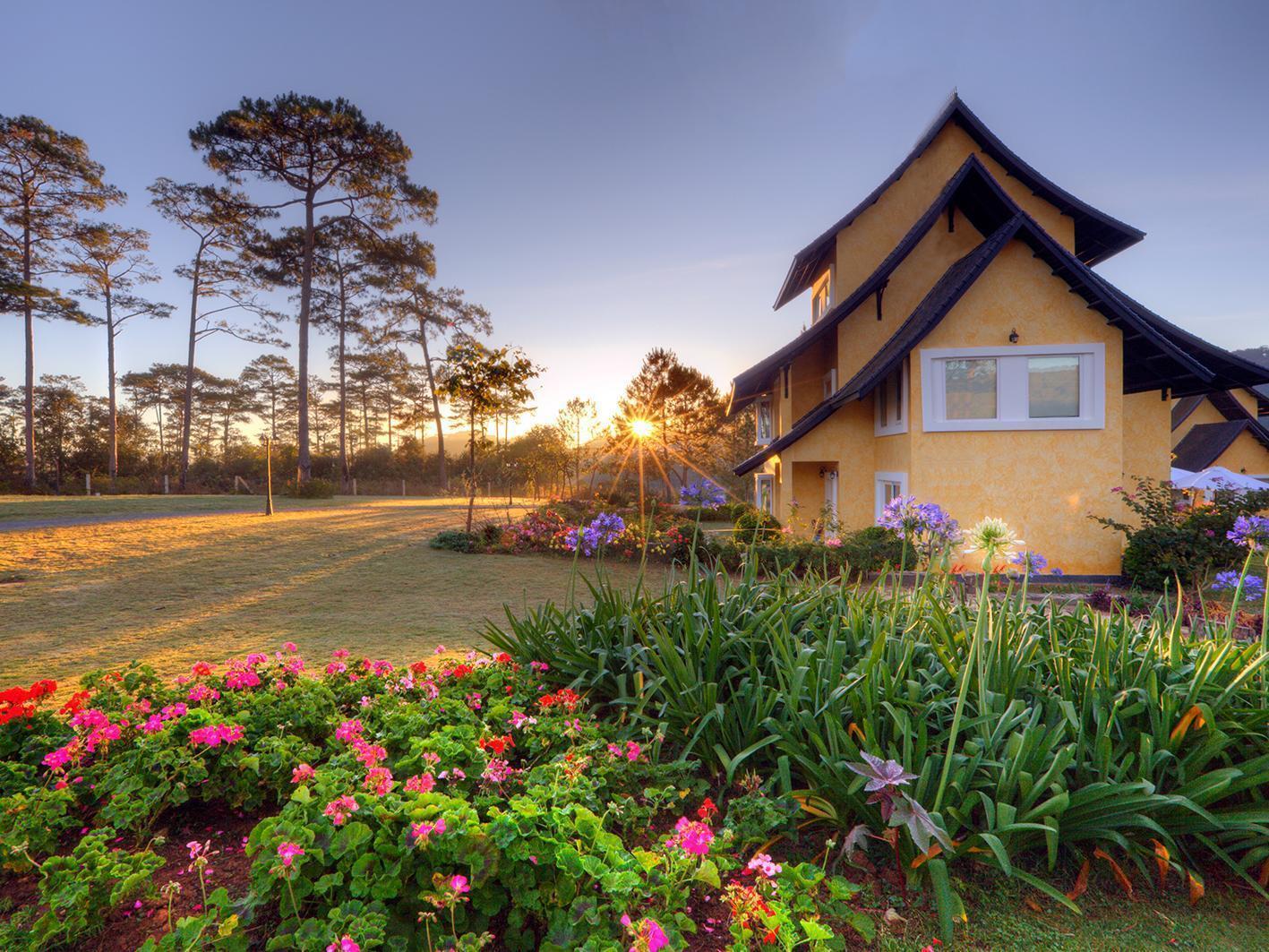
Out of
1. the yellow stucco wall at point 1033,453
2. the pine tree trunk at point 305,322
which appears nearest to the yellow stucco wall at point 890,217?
the yellow stucco wall at point 1033,453

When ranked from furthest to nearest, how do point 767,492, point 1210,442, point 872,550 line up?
point 1210,442 → point 767,492 → point 872,550

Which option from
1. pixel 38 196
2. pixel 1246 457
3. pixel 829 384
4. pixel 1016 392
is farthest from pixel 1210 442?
pixel 38 196

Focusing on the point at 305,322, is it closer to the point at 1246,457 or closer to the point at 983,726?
the point at 983,726

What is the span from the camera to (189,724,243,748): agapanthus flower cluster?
2205mm

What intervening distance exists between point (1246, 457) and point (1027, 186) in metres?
16.5

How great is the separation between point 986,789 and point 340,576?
860 centimetres

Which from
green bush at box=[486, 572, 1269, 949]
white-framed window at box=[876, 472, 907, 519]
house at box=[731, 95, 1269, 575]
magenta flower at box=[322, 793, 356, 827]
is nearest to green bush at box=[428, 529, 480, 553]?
house at box=[731, 95, 1269, 575]

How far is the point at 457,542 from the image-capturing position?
11656 millimetres

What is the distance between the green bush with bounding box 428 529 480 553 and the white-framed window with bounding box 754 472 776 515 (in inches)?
291

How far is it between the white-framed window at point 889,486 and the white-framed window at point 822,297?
4171mm

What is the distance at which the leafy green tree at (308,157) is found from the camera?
20719mm

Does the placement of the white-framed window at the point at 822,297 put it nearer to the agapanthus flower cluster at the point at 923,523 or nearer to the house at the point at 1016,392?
the house at the point at 1016,392

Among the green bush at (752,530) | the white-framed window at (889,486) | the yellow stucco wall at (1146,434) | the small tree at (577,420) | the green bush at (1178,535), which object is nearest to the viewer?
the green bush at (1178,535)

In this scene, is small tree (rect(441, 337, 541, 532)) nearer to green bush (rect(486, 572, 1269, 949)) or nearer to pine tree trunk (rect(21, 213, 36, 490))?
green bush (rect(486, 572, 1269, 949))
